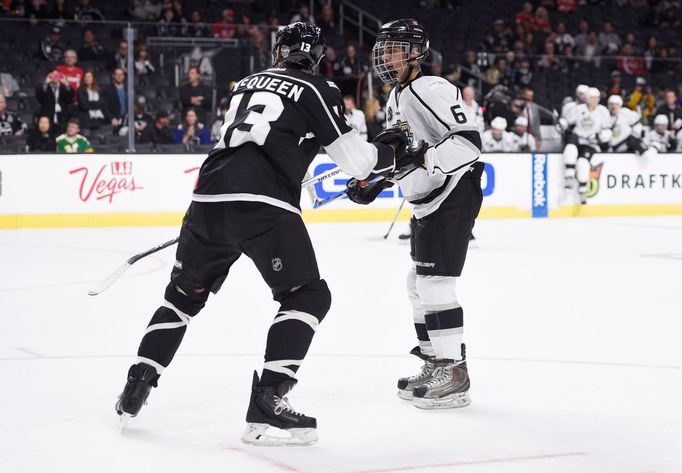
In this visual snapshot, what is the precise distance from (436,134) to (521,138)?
33.7 feet

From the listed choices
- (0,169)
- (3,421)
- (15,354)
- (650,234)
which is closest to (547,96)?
(650,234)

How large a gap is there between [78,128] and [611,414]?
9.17 m

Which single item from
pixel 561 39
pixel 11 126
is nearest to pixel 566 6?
pixel 561 39

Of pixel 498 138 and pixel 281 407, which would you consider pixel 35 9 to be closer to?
pixel 498 138

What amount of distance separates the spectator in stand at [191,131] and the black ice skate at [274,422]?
928 centimetres

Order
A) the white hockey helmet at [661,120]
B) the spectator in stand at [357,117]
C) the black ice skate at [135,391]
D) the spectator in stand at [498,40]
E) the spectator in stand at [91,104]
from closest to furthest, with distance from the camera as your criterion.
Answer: the black ice skate at [135,391]
the spectator in stand at [91,104]
the spectator in stand at [357,117]
the white hockey helmet at [661,120]
the spectator in stand at [498,40]

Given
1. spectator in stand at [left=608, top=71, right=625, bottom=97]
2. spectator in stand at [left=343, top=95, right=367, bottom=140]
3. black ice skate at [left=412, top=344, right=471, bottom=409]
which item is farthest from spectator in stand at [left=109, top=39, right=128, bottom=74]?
black ice skate at [left=412, top=344, right=471, bottom=409]

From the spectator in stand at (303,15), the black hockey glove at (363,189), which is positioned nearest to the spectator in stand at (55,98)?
the spectator in stand at (303,15)

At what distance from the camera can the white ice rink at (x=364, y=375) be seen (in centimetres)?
327

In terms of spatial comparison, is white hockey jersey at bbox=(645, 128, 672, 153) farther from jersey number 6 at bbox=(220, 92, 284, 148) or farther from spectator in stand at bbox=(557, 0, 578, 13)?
jersey number 6 at bbox=(220, 92, 284, 148)

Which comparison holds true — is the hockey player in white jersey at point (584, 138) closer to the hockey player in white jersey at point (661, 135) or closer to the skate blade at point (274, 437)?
the hockey player in white jersey at point (661, 135)

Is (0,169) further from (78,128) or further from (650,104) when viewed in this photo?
(650,104)

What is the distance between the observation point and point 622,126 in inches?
577

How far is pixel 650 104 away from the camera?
1584 centimetres
